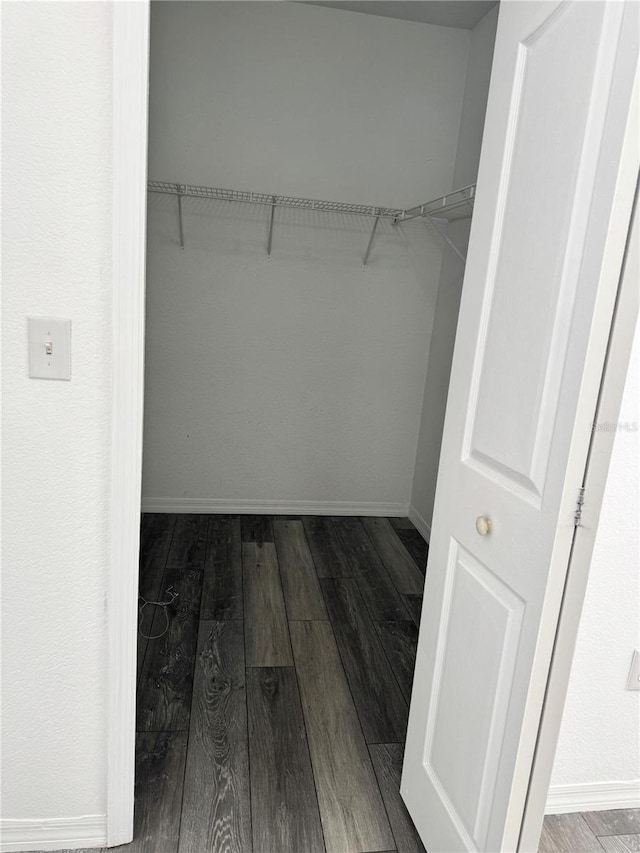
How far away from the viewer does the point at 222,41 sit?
2982 mm

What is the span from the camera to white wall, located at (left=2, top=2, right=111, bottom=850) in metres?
1.08

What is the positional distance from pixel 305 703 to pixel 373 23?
124 inches

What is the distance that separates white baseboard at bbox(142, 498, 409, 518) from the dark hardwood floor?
22 cm

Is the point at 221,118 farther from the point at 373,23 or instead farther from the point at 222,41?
the point at 373,23

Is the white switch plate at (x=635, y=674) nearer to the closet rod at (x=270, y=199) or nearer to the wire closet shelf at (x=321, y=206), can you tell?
the wire closet shelf at (x=321, y=206)

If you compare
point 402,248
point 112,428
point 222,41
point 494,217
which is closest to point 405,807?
point 112,428

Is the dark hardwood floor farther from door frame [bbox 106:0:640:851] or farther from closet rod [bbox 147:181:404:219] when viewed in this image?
closet rod [bbox 147:181:404:219]

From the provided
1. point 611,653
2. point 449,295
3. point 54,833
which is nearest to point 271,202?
point 449,295

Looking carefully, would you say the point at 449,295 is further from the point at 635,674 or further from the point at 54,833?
the point at 54,833

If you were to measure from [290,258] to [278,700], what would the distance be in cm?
221

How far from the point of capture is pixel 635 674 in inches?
61.4

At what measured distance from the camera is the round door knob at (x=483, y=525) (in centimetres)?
120

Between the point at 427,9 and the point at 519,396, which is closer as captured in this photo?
the point at 519,396

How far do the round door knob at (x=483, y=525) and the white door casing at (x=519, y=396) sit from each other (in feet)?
0.06
